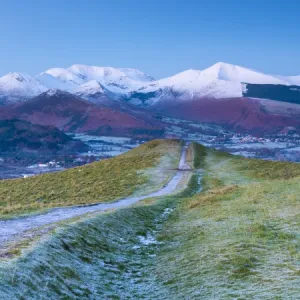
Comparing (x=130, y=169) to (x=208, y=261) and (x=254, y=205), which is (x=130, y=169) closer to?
(x=254, y=205)

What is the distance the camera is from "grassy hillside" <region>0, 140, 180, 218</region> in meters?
40.6

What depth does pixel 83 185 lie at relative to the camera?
51.7m

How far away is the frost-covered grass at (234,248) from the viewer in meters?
13.9

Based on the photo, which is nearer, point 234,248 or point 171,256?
point 234,248

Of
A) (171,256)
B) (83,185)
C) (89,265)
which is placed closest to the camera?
(89,265)

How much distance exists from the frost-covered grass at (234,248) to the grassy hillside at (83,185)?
444 inches

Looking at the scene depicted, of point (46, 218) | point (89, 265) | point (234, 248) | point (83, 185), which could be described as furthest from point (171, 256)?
point (83, 185)

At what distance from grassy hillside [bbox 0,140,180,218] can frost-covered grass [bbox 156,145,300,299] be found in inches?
444

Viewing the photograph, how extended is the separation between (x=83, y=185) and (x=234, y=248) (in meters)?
35.8

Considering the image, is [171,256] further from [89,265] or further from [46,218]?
[46,218]

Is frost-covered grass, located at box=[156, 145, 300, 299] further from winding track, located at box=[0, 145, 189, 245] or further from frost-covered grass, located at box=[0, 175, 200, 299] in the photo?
winding track, located at box=[0, 145, 189, 245]

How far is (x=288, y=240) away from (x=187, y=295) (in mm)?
6611

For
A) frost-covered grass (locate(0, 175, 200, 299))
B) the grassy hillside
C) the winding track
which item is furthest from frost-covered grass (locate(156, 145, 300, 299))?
the grassy hillside

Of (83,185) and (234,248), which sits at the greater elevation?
(234,248)
